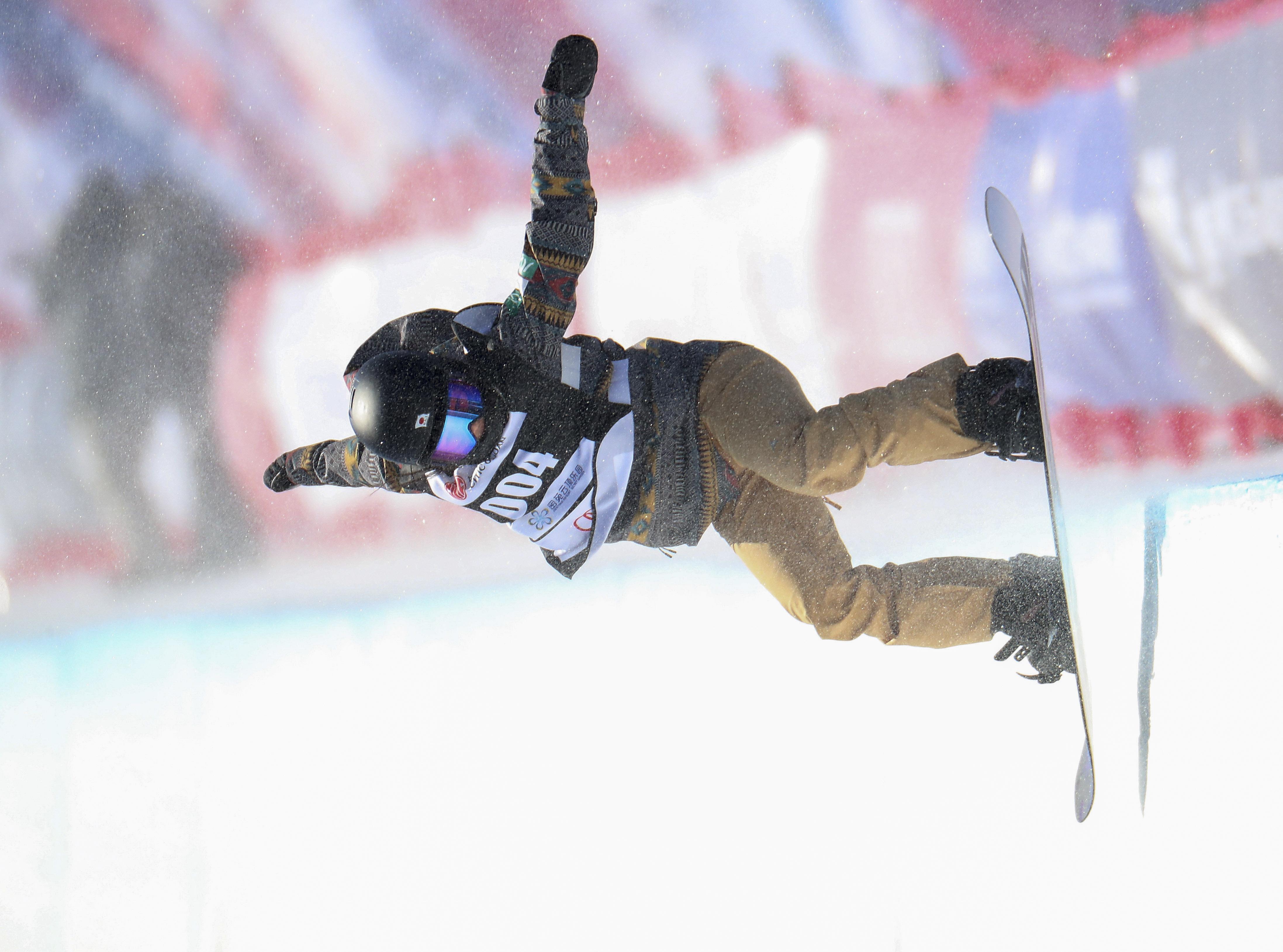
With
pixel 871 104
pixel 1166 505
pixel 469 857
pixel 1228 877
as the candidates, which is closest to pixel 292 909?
pixel 469 857

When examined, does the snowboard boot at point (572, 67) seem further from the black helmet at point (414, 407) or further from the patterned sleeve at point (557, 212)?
the black helmet at point (414, 407)

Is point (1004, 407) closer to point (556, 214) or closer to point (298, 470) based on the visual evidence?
point (556, 214)

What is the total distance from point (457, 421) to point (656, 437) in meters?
0.42

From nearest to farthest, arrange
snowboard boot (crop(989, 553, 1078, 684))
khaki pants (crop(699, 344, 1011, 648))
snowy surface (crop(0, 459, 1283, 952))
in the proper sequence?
khaki pants (crop(699, 344, 1011, 648)), snowboard boot (crop(989, 553, 1078, 684)), snowy surface (crop(0, 459, 1283, 952))

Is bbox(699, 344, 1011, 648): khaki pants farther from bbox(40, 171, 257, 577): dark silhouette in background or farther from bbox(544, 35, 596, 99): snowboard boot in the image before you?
bbox(40, 171, 257, 577): dark silhouette in background

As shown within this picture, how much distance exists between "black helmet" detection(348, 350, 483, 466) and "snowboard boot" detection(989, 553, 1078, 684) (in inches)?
41.8

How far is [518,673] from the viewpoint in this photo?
307cm

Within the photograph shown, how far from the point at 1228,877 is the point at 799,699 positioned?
1.13 metres

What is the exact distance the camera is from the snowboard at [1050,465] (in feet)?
4.63

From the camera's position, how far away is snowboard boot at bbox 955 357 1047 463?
1424 millimetres

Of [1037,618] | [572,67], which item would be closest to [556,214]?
[572,67]

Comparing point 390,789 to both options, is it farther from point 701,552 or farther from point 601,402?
point 601,402

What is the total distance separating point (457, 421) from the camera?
1436mm

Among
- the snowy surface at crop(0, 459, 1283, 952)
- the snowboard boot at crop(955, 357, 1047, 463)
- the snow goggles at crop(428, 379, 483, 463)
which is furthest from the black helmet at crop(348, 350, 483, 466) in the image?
the snowy surface at crop(0, 459, 1283, 952)
